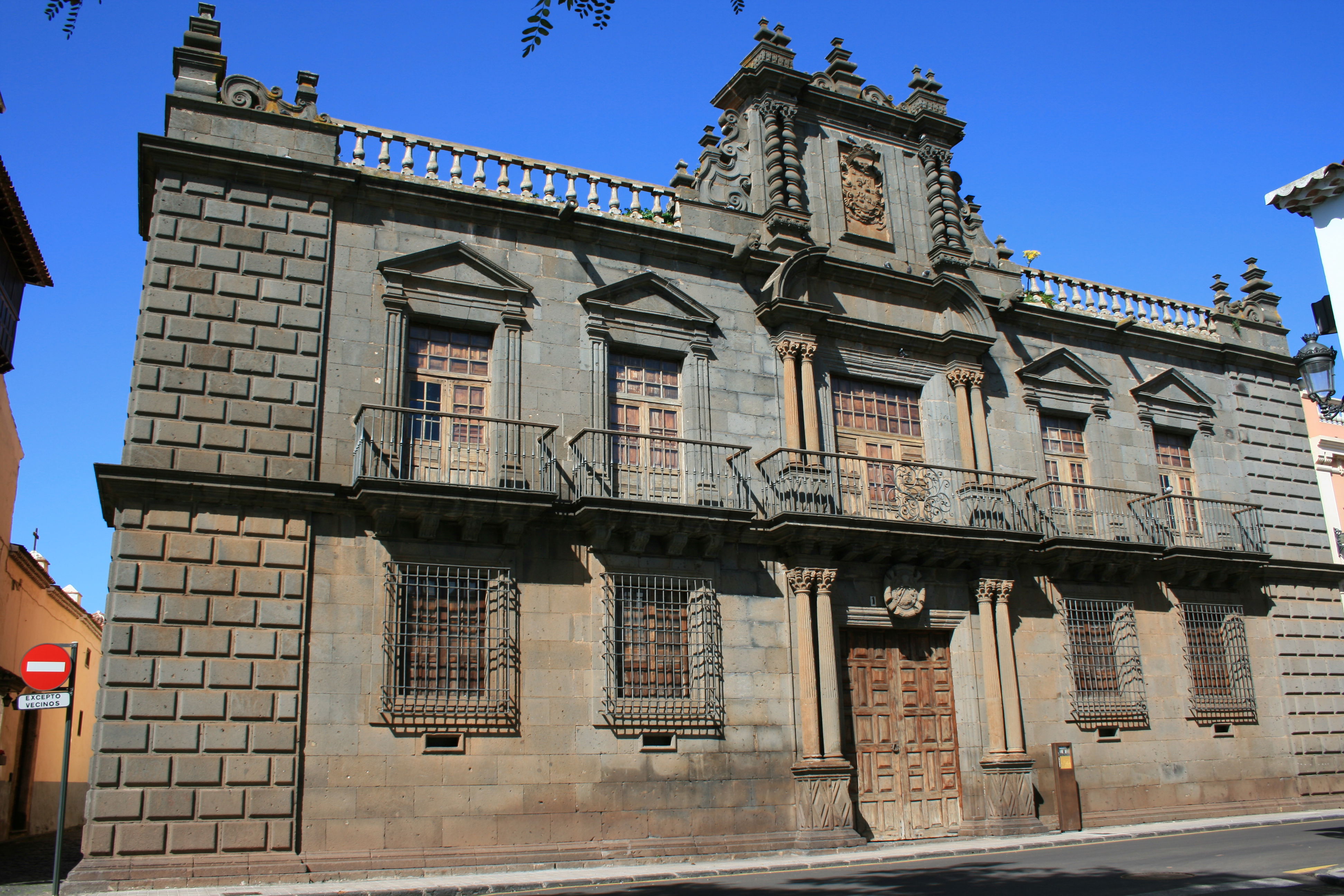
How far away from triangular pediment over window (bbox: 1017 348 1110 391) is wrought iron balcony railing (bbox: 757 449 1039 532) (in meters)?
2.23

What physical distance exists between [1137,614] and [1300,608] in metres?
4.52

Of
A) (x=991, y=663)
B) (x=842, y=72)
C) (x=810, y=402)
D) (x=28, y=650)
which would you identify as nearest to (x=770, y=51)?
(x=842, y=72)

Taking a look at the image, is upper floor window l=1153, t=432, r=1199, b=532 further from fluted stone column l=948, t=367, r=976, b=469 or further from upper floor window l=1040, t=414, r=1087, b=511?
fluted stone column l=948, t=367, r=976, b=469

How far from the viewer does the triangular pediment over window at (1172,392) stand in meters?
20.5

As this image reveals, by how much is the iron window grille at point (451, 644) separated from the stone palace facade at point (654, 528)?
0.15 feet

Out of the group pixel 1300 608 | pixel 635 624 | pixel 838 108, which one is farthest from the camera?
pixel 1300 608

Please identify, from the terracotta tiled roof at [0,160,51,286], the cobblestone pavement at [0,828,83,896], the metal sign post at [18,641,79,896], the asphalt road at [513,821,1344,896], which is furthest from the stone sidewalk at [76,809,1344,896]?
the terracotta tiled roof at [0,160,51,286]

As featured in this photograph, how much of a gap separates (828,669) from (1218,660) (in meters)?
8.59

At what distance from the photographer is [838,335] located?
17.6 meters

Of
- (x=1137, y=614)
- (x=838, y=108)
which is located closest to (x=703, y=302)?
(x=838, y=108)

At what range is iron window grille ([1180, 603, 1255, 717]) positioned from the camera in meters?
18.7

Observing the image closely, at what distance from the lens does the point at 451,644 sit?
44.1ft

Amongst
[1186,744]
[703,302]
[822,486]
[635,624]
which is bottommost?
[1186,744]

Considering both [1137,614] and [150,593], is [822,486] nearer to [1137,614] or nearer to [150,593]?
[1137,614]
